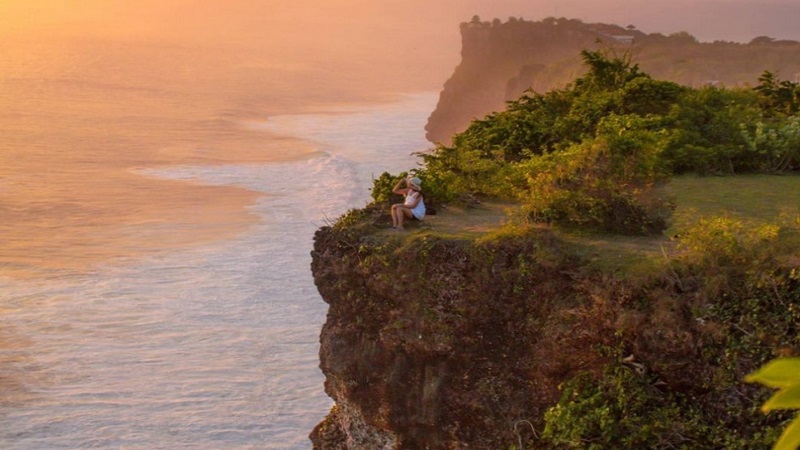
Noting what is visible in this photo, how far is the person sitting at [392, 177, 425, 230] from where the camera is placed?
11555 mm

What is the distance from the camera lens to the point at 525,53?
8156 cm

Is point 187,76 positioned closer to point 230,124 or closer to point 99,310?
point 230,124

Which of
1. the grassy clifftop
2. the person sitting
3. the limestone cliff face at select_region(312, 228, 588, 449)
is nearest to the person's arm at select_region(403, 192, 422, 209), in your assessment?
the person sitting

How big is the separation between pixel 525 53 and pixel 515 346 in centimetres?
7354

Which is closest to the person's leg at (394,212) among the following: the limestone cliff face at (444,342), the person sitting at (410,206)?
the person sitting at (410,206)

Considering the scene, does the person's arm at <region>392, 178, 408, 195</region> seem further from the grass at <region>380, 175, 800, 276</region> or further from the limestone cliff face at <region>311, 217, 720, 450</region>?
the limestone cliff face at <region>311, 217, 720, 450</region>

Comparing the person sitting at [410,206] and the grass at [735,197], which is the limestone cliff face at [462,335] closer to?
the person sitting at [410,206]

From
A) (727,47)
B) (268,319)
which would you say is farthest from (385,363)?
(727,47)

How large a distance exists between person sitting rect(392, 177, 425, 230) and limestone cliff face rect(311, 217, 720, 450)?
19.4 inches

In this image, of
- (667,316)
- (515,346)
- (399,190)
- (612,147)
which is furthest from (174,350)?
(667,316)

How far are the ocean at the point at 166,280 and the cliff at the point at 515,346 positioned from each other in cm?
690

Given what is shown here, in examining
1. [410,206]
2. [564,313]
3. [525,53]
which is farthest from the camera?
[525,53]

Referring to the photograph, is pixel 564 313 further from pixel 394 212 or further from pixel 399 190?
pixel 399 190

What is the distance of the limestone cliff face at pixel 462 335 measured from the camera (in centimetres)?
987
